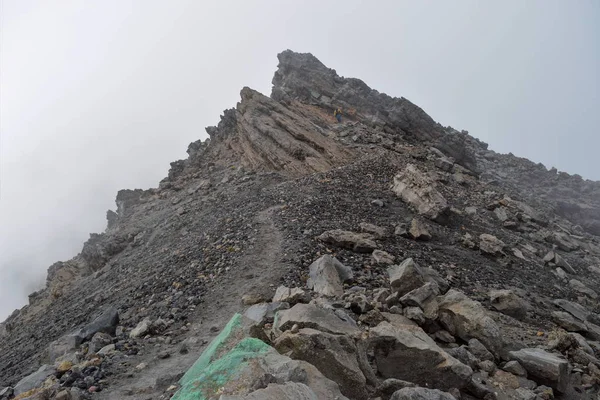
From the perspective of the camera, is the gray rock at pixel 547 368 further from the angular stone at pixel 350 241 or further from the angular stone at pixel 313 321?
the angular stone at pixel 350 241

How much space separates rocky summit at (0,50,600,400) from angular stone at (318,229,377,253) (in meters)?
0.05

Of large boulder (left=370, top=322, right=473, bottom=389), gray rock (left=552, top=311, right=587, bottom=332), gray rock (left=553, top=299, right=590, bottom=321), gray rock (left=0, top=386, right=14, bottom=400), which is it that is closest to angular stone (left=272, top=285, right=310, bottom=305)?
large boulder (left=370, top=322, right=473, bottom=389)

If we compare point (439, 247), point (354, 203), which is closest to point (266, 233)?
point (354, 203)

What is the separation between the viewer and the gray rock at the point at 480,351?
7.85 metres

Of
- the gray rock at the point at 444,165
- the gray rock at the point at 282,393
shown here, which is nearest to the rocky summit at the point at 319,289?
the gray rock at the point at 282,393

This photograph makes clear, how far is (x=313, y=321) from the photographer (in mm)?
6598

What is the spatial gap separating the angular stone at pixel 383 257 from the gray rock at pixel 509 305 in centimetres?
295

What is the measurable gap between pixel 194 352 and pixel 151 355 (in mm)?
1000

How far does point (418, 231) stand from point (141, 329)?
33.9 ft

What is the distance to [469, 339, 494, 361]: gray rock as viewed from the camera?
7.85 metres

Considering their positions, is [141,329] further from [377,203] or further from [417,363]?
[377,203]

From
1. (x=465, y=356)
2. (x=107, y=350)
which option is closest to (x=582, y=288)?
(x=465, y=356)

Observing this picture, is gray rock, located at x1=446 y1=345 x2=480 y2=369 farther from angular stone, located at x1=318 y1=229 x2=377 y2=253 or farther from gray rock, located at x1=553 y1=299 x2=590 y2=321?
gray rock, located at x1=553 y1=299 x2=590 y2=321

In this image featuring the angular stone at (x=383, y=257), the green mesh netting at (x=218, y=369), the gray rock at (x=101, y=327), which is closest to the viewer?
the green mesh netting at (x=218, y=369)
